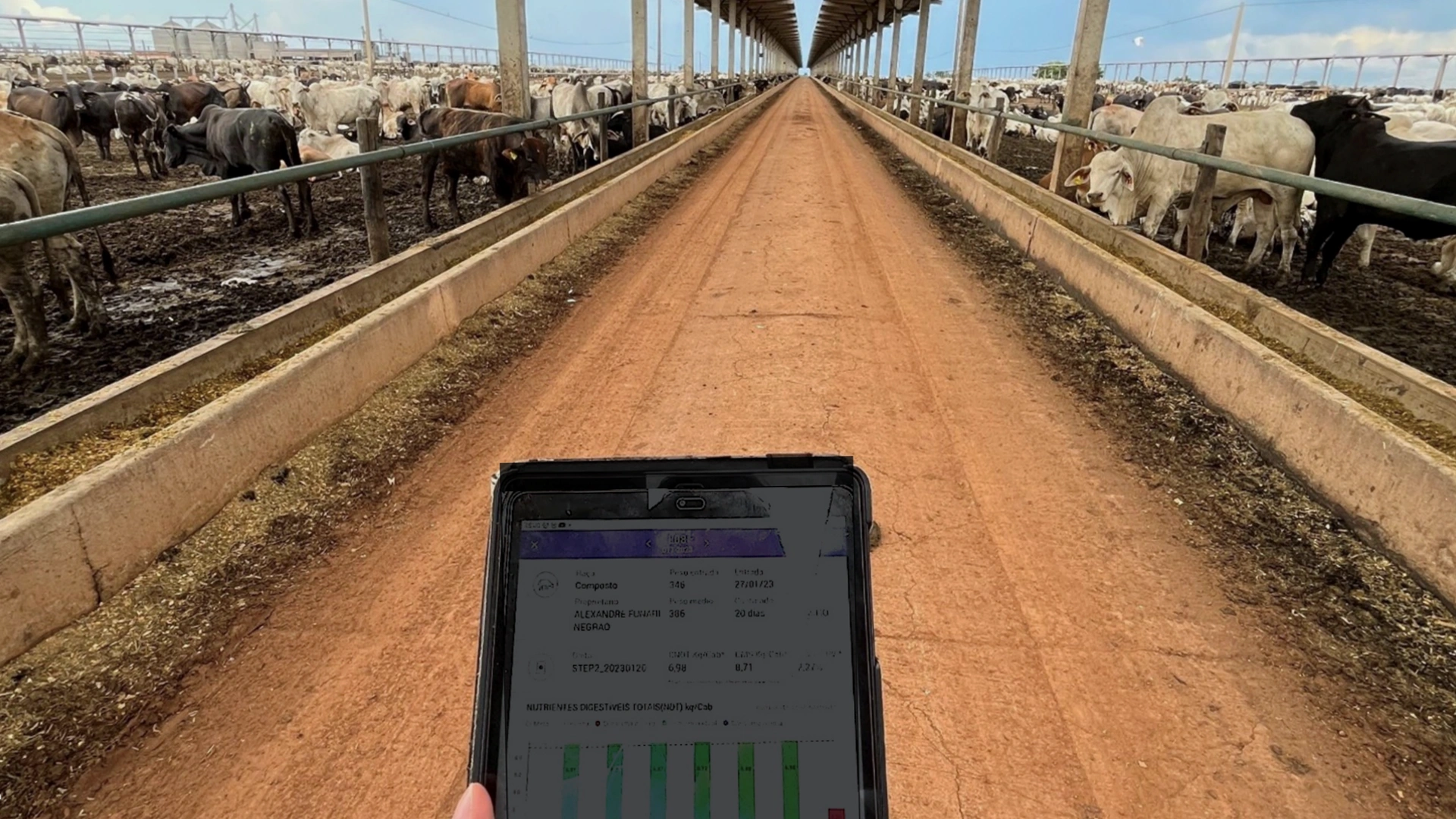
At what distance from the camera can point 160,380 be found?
3.75 meters

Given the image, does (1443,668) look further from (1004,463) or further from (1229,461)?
(1004,463)

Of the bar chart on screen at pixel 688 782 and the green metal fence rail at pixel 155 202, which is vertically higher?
the green metal fence rail at pixel 155 202

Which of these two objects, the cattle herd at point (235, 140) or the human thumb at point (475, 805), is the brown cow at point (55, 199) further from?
the human thumb at point (475, 805)

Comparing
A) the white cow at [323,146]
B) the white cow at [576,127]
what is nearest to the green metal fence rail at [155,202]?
the white cow at [576,127]

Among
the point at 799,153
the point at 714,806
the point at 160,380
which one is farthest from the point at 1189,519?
the point at 799,153

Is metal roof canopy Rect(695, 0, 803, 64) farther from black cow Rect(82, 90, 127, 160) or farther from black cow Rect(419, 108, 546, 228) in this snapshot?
black cow Rect(419, 108, 546, 228)

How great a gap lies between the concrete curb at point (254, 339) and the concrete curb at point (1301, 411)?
18.7ft

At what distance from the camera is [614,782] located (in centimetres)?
116

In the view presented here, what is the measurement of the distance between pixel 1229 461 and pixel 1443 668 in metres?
1.57

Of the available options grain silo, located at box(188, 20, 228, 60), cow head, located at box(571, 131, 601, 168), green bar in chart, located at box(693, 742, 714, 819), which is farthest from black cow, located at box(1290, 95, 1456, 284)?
grain silo, located at box(188, 20, 228, 60)

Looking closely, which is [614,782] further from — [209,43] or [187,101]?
[209,43]

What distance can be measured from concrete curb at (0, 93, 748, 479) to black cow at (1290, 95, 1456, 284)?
26.9 ft

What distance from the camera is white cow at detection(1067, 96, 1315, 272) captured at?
28.2 ft

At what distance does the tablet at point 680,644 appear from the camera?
1162 mm
